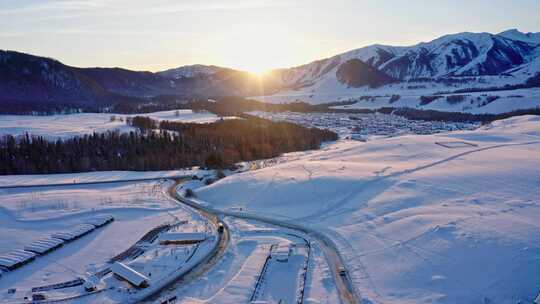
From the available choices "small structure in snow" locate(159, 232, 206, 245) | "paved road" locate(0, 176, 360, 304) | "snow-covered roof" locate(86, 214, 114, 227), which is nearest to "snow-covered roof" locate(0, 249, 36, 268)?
"snow-covered roof" locate(86, 214, 114, 227)

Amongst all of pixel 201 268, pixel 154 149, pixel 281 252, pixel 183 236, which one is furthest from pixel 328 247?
pixel 154 149

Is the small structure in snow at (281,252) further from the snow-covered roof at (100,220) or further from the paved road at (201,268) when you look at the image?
the snow-covered roof at (100,220)

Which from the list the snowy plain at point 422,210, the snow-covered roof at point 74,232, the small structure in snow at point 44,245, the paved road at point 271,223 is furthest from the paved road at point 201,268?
the small structure in snow at point 44,245

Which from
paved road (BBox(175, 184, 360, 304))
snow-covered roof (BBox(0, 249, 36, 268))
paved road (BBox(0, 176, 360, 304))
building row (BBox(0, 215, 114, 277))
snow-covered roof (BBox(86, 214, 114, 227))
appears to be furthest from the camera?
snow-covered roof (BBox(86, 214, 114, 227))

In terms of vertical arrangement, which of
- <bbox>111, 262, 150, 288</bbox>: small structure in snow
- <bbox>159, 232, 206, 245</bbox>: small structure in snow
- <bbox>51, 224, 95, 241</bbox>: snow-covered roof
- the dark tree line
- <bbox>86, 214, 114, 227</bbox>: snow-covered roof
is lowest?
<bbox>111, 262, 150, 288</bbox>: small structure in snow

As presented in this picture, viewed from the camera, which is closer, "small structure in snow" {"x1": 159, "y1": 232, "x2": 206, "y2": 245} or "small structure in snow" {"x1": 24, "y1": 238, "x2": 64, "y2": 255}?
"small structure in snow" {"x1": 24, "y1": 238, "x2": 64, "y2": 255}

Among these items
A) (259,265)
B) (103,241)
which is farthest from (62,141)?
(259,265)

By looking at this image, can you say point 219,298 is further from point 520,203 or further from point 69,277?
point 520,203

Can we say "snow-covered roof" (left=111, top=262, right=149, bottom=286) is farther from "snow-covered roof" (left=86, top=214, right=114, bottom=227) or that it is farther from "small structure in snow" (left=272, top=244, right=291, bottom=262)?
"snow-covered roof" (left=86, top=214, right=114, bottom=227)
